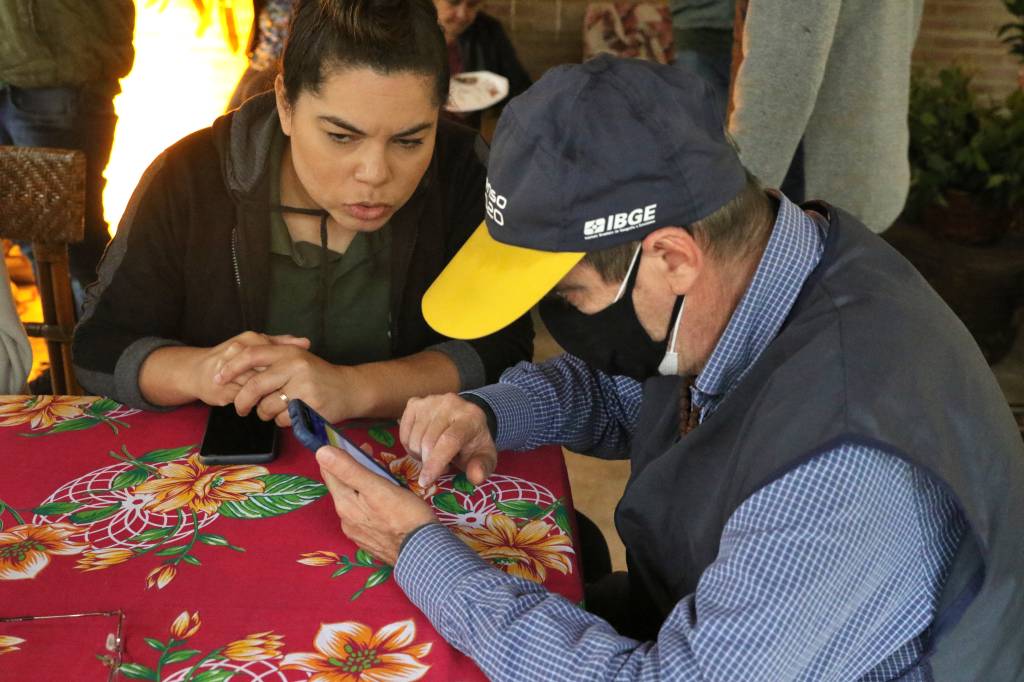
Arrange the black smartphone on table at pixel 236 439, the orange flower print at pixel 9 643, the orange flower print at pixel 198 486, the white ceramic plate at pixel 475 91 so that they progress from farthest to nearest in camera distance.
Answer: the white ceramic plate at pixel 475 91 < the black smartphone on table at pixel 236 439 < the orange flower print at pixel 198 486 < the orange flower print at pixel 9 643

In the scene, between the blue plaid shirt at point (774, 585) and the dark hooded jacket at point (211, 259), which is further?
the dark hooded jacket at point (211, 259)

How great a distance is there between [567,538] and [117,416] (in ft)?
2.42

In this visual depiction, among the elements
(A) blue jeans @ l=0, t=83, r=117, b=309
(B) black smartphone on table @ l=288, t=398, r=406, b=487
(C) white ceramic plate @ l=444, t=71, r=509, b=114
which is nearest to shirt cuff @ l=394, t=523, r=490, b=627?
(B) black smartphone on table @ l=288, t=398, r=406, b=487

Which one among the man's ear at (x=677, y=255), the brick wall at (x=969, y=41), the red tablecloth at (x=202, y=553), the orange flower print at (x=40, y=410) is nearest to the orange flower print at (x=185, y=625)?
the red tablecloth at (x=202, y=553)

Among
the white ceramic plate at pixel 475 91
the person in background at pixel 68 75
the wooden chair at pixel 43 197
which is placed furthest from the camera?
the white ceramic plate at pixel 475 91

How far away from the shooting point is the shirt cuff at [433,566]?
111cm

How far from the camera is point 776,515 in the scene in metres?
0.97

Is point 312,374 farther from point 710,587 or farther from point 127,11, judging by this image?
point 127,11

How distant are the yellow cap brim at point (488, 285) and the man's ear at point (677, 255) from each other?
0.08 metres

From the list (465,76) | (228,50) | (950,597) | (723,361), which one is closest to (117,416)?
(723,361)

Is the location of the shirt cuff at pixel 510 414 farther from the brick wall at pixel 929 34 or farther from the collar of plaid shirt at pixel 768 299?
the brick wall at pixel 929 34

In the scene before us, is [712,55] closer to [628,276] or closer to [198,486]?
[628,276]

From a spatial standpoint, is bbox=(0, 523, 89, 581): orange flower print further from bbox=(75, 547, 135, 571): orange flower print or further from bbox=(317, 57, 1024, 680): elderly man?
bbox=(317, 57, 1024, 680): elderly man

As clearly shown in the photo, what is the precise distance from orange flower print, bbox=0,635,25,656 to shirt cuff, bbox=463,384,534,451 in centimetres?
66
